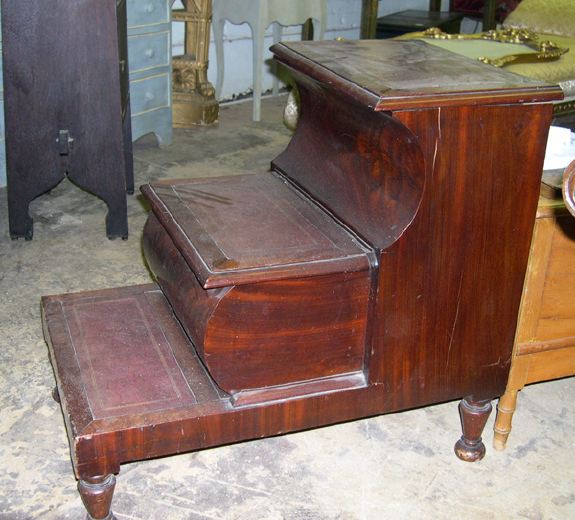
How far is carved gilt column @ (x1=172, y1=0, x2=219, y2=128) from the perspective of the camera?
418 centimetres

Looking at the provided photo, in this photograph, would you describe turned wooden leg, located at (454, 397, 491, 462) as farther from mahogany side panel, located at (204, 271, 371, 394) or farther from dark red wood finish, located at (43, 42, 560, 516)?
mahogany side panel, located at (204, 271, 371, 394)

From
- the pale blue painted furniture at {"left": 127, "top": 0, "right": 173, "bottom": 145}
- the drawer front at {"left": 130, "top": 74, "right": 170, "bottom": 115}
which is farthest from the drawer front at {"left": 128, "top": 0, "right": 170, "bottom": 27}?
the drawer front at {"left": 130, "top": 74, "right": 170, "bottom": 115}

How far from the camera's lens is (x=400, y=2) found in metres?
6.38

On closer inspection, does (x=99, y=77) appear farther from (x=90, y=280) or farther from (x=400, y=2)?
(x=400, y=2)

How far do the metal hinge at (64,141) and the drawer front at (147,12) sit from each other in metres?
0.94

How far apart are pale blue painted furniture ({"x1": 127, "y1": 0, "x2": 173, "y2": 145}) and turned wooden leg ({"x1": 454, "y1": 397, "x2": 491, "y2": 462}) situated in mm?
2461

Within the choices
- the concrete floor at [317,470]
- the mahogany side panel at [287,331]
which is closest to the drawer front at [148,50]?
the concrete floor at [317,470]

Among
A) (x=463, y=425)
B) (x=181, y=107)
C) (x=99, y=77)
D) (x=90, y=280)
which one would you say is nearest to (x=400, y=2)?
(x=181, y=107)

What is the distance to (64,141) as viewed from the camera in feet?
9.25

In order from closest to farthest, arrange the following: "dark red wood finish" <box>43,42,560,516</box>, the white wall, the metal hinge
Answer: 1. "dark red wood finish" <box>43,42,560,516</box>
2. the metal hinge
3. the white wall

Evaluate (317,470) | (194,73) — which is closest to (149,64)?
(194,73)

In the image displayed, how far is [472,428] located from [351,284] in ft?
1.81

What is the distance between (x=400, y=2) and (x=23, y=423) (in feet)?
17.6

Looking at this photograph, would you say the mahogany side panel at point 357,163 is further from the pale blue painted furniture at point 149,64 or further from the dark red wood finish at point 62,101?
the pale blue painted furniture at point 149,64
